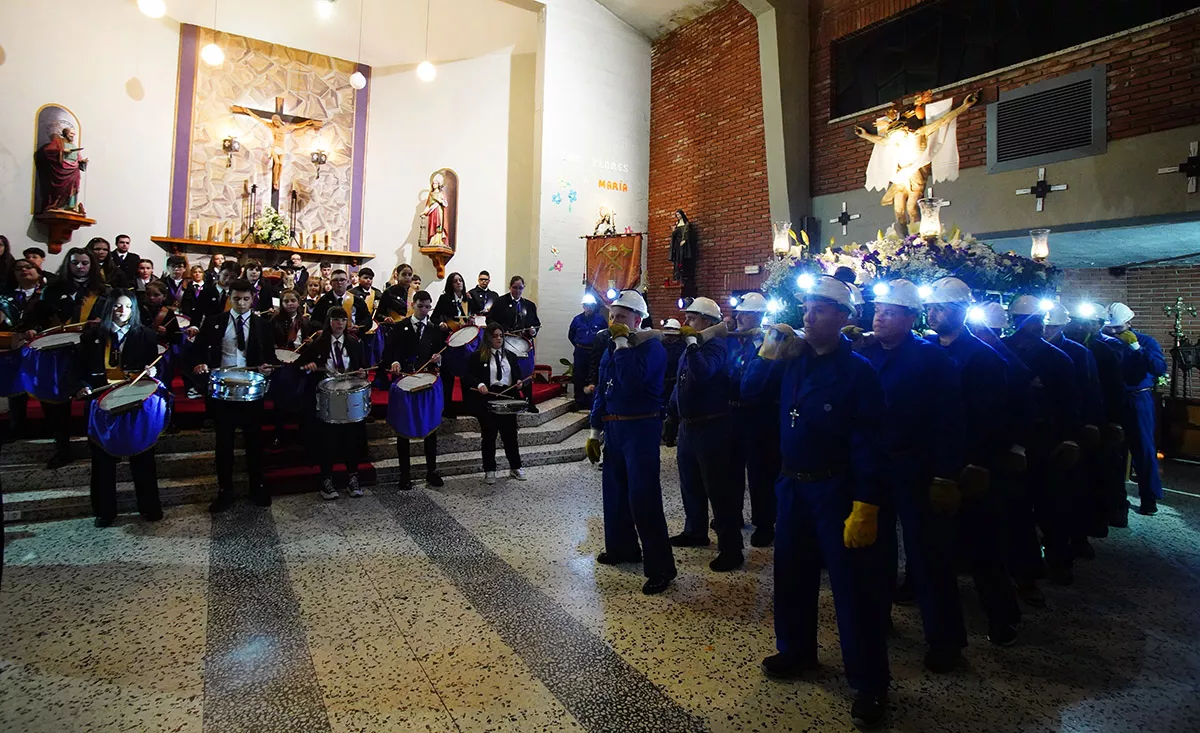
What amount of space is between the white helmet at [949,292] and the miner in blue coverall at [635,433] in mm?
1708

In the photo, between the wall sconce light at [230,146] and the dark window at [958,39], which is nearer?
the dark window at [958,39]

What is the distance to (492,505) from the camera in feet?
18.0

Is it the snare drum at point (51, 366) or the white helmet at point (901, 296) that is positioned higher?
the white helmet at point (901, 296)

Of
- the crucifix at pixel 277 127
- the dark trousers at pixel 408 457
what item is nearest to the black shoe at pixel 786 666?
the dark trousers at pixel 408 457

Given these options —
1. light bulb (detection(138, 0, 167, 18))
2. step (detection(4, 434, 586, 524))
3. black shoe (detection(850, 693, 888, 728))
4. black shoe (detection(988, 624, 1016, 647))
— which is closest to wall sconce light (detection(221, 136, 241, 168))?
light bulb (detection(138, 0, 167, 18))

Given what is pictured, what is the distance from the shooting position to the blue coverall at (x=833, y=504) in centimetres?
248

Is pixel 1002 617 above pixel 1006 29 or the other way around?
the other way around

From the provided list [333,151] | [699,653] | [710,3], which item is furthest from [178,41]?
[699,653]

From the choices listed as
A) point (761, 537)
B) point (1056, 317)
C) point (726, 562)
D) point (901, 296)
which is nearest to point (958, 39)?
point (1056, 317)

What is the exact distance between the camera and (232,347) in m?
5.25

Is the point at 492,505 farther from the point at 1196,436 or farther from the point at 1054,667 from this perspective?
the point at 1196,436

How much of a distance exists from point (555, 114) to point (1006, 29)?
7.70 metres

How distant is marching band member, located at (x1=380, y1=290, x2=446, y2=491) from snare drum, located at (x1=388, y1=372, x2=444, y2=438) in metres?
0.51

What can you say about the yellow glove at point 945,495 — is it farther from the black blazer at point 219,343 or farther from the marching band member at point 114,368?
the marching band member at point 114,368
